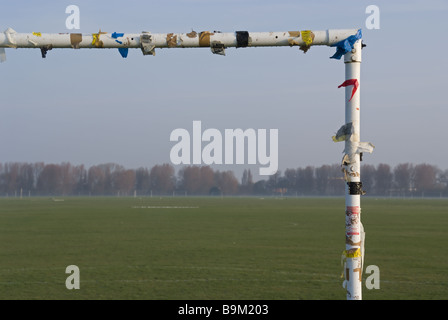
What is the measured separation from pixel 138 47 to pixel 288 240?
65.8 ft

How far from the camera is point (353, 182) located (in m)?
7.27

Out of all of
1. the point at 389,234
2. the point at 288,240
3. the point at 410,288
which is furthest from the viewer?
Answer: the point at 389,234

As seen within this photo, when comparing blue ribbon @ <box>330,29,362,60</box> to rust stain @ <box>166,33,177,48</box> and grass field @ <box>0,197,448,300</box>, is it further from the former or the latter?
grass field @ <box>0,197,448,300</box>

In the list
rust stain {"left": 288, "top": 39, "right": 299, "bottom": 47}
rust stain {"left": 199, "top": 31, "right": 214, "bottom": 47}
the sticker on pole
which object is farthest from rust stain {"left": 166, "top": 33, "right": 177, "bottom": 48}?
the sticker on pole

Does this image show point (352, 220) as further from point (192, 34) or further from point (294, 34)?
point (192, 34)

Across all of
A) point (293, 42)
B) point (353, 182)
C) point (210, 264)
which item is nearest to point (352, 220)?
point (353, 182)

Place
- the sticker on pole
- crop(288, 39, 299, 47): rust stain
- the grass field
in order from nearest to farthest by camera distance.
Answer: the sticker on pole, crop(288, 39, 299, 47): rust stain, the grass field

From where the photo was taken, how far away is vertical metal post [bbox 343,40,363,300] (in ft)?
24.0

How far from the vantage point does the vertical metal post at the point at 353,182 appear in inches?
288

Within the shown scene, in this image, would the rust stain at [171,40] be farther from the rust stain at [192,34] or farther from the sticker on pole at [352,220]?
the sticker on pole at [352,220]
